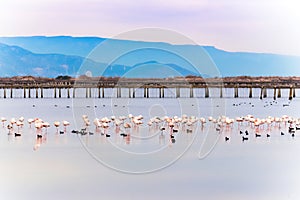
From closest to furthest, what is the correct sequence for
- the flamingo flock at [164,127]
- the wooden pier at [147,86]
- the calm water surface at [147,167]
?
the calm water surface at [147,167] < the flamingo flock at [164,127] < the wooden pier at [147,86]

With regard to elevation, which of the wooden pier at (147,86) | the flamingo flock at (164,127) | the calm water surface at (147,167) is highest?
the wooden pier at (147,86)

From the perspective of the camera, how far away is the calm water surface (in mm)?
13883

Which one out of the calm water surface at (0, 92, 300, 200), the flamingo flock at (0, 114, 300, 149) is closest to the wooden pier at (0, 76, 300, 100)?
the flamingo flock at (0, 114, 300, 149)

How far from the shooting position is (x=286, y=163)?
1792cm

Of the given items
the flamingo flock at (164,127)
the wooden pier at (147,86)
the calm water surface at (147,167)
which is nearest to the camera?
the calm water surface at (147,167)

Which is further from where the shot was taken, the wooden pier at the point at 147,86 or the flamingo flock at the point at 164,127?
the wooden pier at the point at 147,86

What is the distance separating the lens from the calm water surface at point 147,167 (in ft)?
45.5

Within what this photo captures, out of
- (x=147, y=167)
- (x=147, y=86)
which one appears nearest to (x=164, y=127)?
(x=147, y=167)

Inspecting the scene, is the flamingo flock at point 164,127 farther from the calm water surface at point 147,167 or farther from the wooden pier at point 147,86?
the wooden pier at point 147,86

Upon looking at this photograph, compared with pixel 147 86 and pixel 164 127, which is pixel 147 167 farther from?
pixel 147 86

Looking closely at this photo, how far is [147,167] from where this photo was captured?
1667 cm

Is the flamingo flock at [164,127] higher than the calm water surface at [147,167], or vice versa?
the flamingo flock at [164,127]

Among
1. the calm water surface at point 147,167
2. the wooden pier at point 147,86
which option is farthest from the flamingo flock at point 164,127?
the wooden pier at point 147,86

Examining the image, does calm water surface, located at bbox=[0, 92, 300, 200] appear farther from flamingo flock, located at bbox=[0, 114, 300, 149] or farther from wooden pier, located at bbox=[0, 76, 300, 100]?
wooden pier, located at bbox=[0, 76, 300, 100]
